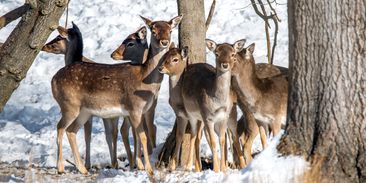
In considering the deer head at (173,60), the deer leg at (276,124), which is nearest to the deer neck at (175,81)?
the deer head at (173,60)

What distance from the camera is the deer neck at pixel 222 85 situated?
1124cm

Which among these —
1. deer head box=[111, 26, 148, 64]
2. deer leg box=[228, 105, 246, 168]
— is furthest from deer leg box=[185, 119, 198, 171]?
deer head box=[111, 26, 148, 64]

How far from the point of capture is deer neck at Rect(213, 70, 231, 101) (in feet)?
36.9

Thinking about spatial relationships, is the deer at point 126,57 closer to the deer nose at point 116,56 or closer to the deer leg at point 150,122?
the deer nose at point 116,56

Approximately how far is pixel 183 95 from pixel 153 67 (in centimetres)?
71

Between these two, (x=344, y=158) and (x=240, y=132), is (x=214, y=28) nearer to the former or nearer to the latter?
(x=240, y=132)

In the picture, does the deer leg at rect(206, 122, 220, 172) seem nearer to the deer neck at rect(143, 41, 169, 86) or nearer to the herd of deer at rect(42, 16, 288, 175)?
the herd of deer at rect(42, 16, 288, 175)

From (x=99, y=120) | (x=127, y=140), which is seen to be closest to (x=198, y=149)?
(x=127, y=140)

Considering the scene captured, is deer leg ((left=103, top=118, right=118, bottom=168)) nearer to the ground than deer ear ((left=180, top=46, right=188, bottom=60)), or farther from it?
nearer to the ground

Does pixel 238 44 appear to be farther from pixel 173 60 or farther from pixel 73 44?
pixel 73 44

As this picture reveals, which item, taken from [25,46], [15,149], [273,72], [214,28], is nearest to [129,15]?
[214,28]

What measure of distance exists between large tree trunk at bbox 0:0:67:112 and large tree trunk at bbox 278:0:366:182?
2.34 meters

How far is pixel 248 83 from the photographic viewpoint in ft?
39.9

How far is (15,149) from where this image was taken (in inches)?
605
